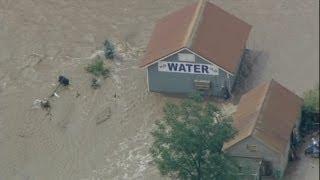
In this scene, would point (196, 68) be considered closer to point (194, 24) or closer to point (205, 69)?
point (205, 69)

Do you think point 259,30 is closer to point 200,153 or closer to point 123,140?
point 123,140

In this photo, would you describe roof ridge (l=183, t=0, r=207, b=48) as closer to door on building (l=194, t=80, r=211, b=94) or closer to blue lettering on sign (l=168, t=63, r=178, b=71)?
blue lettering on sign (l=168, t=63, r=178, b=71)

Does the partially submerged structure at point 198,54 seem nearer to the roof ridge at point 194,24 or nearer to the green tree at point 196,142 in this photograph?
the roof ridge at point 194,24

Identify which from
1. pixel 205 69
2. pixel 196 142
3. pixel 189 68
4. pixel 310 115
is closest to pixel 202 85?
pixel 205 69

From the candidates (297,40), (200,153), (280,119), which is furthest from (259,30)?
(200,153)

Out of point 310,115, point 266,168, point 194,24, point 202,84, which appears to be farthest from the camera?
point 194,24

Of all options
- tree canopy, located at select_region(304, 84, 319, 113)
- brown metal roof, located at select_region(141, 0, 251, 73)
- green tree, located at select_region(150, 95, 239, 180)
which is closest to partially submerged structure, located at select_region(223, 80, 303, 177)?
tree canopy, located at select_region(304, 84, 319, 113)

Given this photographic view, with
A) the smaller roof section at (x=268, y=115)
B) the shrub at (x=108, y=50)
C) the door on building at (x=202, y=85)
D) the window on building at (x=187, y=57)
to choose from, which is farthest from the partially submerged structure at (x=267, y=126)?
the shrub at (x=108, y=50)
